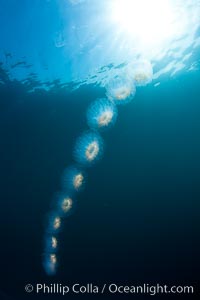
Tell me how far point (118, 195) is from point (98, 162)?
3412mm

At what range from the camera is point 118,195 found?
62.6 ft

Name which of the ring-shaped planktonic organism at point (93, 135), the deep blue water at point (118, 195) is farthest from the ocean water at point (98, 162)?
the ring-shaped planktonic organism at point (93, 135)

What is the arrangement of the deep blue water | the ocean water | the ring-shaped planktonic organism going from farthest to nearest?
the deep blue water, the ring-shaped planktonic organism, the ocean water

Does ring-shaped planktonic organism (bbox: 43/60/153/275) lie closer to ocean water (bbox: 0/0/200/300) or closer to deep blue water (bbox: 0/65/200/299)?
ocean water (bbox: 0/0/200/300)

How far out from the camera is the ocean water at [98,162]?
9.43m

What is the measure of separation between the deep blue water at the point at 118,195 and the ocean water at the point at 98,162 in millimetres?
74

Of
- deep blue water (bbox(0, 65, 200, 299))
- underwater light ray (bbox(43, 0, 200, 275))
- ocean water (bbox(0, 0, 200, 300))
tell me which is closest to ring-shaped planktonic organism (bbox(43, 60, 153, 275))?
underwater light ray (bbox(43, 0, 200, 275))

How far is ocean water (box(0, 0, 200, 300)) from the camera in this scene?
9430 mm

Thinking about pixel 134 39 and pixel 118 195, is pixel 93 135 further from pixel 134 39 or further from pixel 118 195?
pixel 118 195

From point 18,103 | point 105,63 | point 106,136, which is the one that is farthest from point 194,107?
point 18,103

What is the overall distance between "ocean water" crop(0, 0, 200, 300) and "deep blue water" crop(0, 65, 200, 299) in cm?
7

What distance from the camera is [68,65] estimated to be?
9.82 meters

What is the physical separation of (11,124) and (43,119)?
5.44ft

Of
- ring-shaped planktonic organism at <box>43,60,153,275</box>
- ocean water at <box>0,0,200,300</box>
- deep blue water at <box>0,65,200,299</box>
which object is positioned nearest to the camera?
ocean water at <box>0,0,200,300</box>
